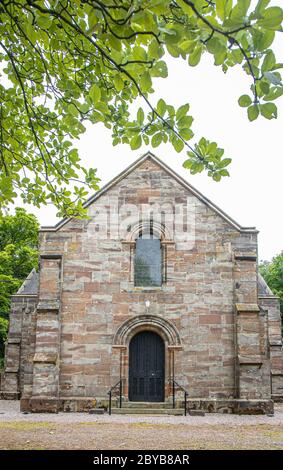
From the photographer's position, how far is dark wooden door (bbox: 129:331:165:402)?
61.7 ft

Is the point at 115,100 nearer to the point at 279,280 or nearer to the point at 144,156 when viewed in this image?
the point at 144,156

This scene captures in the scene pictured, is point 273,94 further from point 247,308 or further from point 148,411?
point 247,308

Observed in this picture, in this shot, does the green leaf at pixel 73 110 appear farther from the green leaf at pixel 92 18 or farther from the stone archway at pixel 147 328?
the stone archway at pixel 147 328

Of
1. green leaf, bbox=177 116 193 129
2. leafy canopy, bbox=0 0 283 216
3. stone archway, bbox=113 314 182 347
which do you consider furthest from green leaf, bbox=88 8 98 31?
stone archway, bbox=113 314 182 347

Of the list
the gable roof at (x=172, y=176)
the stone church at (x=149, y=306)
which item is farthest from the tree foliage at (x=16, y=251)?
the stone church at (x=149, y=306)

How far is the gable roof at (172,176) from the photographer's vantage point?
20.1m

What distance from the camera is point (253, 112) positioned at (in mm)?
3635

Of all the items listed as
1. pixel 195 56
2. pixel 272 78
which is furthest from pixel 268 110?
pixel 195 56

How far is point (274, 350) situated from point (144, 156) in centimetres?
1360

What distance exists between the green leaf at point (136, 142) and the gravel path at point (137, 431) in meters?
7.07

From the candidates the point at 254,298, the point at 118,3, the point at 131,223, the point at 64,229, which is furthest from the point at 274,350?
the point at 118,3

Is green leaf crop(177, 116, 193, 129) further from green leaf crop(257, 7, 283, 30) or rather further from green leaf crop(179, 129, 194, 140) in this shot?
green leaf crop(257, 7, 283, 30)

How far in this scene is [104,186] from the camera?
20531mm

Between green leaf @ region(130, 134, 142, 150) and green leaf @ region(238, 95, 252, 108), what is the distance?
4.61 feet
